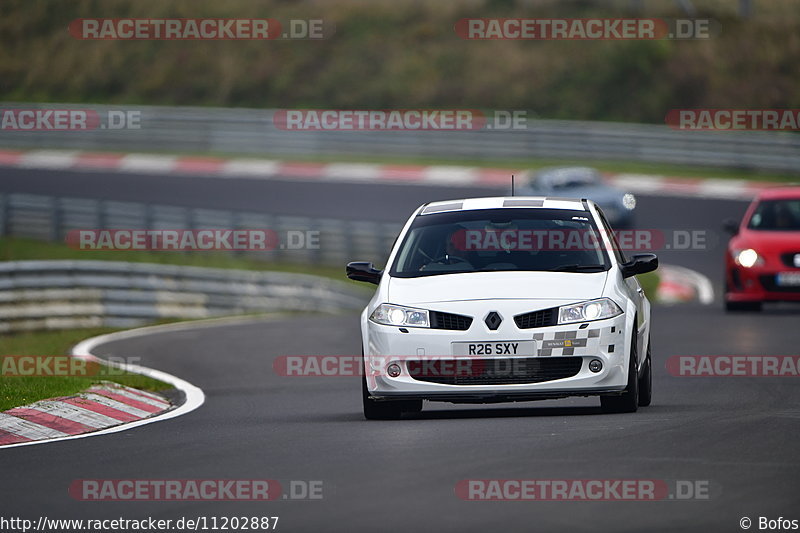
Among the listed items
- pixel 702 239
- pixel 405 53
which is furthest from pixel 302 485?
pixel 405 53

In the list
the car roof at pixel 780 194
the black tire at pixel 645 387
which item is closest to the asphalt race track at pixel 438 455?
the black tire at pixel 645 387

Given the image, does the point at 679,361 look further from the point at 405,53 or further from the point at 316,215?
the point at 405,53

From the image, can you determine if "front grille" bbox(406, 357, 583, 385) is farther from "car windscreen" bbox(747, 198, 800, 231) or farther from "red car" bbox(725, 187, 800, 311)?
"car windscreen" bbox(747, 198, 800, 231)

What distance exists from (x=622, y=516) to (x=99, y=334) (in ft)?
52.4

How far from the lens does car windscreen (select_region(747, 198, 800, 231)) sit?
20297 millimetres

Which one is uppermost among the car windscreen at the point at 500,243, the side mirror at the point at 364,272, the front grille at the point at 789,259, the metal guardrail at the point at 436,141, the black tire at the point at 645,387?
the metal guardrail at the point at 436,141

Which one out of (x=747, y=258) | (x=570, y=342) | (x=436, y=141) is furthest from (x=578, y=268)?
(x=436, y=141)

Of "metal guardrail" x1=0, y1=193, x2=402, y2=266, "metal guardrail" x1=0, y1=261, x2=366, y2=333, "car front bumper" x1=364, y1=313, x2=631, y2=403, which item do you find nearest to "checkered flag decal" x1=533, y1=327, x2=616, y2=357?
"car front bumper" x1=364, y1=313, x2=631, y2=403

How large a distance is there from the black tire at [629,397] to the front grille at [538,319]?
1.98 feet

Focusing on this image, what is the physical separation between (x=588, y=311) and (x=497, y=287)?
0.60 m

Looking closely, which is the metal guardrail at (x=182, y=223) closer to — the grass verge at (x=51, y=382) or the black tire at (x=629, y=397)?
the grass verge at (x=51, y=382)

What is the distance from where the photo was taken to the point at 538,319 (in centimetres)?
1025

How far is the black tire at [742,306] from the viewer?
20.6 m

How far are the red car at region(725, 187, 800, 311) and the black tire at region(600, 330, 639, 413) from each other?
955 cm
